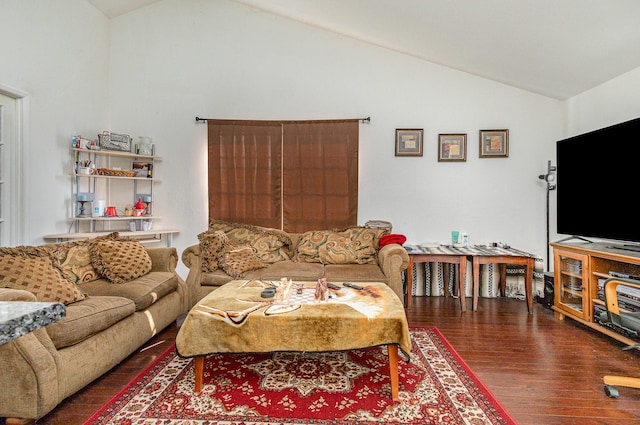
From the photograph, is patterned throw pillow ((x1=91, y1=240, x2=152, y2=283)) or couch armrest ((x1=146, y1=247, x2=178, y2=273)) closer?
patterned throw pillow ((x1=91, y1=240, x2=152, y2=283))

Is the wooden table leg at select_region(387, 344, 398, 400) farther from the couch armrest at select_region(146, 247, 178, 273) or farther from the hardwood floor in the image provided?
the couch armrest at select_region(146, 247, 178, 273)

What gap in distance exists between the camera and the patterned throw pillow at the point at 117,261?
2.56 meters

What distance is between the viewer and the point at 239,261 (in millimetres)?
3119

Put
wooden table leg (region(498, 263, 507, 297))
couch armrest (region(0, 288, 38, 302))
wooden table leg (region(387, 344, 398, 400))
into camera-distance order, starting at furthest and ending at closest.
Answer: wooden table leg (region(498, 263, 507, 297)), wooden table leg (region(387, 344, 398, 400)), couch armrest (region(0, 288, 38, 302))

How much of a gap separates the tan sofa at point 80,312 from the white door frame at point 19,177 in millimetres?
1102

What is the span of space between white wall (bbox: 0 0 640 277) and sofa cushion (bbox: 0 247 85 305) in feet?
7.09

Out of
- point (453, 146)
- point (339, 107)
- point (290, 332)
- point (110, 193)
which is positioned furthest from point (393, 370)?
point (110, 193)

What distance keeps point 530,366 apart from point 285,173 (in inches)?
122

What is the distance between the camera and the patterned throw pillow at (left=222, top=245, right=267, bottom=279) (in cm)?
303

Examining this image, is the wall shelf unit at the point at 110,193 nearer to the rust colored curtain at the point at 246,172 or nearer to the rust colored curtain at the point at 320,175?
the rust colored curtain at the point at 246,172

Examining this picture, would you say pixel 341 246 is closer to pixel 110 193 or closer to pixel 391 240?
pixel 391 240

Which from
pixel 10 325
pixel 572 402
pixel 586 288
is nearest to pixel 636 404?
pixel 572 402

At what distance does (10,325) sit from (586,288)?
358 centimetres

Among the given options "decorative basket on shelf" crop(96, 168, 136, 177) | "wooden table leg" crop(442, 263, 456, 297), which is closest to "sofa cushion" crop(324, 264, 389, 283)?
"wooden table leg" crop(442, 263, 456, 297)
